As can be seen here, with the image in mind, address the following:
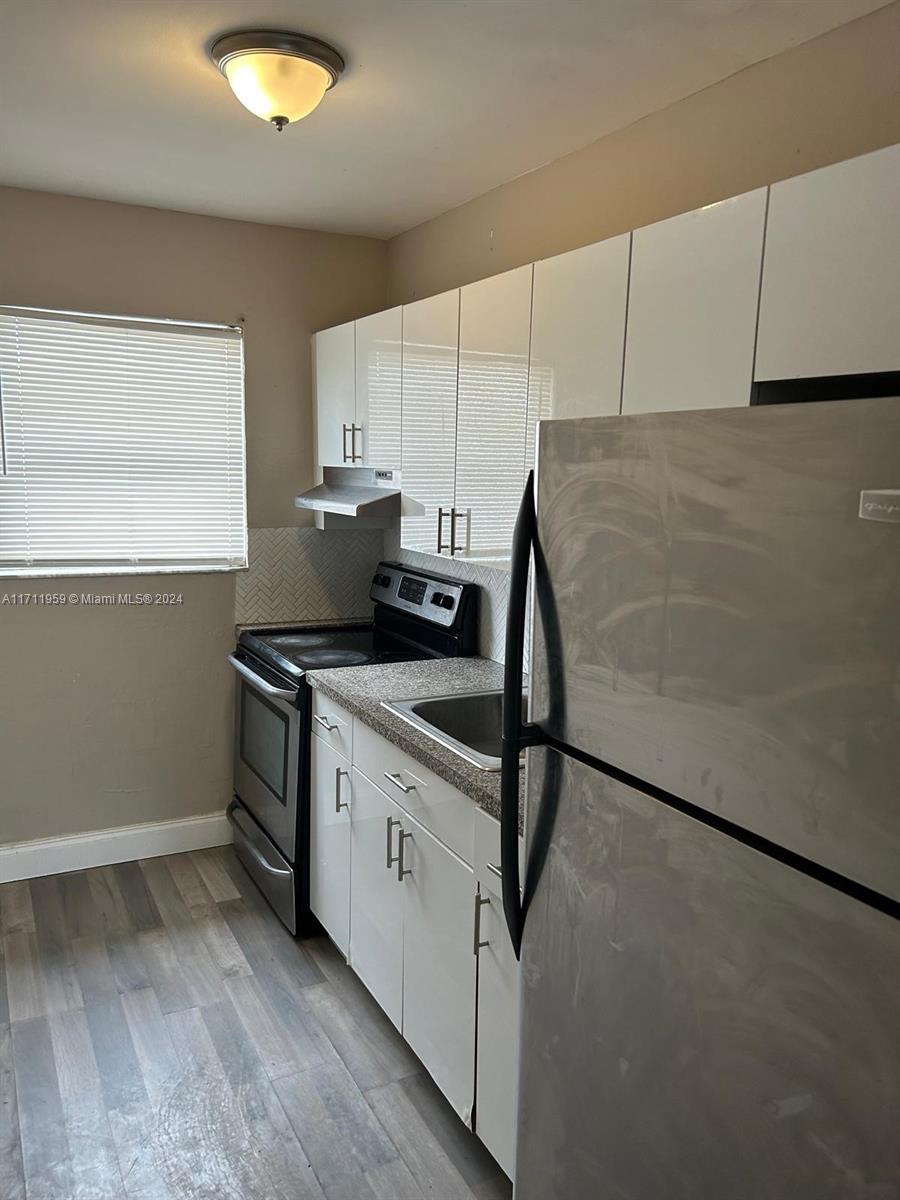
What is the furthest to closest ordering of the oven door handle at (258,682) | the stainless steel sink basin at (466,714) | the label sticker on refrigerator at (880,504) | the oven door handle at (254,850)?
1. the oven door handle at (254,850)
2. the oven door handle at (258,682)
3. the stainless steel sink basin at (466,714)
4. the label sticker on refrigerator at (880,504)

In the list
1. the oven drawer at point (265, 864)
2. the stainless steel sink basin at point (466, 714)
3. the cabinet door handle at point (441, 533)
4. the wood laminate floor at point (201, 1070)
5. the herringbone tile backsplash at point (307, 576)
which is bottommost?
the wood laminate floor at point (201, 1070)

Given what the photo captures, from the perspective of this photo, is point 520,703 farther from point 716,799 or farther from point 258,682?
point 258,682

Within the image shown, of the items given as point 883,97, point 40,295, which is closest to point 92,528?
point 40,295

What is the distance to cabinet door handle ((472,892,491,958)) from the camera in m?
1.93

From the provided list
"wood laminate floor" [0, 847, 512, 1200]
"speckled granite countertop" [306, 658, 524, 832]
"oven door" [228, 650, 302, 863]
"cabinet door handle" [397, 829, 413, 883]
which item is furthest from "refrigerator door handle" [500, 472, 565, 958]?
"oven door" [228, 650, 302, 863]

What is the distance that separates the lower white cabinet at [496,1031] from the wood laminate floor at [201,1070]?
175mm

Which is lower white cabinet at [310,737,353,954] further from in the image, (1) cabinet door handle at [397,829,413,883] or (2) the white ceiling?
(2) the white ceiling

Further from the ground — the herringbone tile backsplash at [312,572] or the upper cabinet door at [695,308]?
the upper cabinet door at [695,308]

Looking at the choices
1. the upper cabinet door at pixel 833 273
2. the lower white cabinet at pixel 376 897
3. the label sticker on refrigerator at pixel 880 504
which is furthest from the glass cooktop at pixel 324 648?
the label sticker on refrigerator at pixel 880 504

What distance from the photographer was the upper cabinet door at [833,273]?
1326 millimetres

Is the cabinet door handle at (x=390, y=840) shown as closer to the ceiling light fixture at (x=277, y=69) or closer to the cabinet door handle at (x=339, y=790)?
the cabinet door handle at (x=339, y=790)

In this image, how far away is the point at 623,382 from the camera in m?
1.92

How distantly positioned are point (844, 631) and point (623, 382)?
1.13 metres

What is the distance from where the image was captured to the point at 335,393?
3.44 meters
